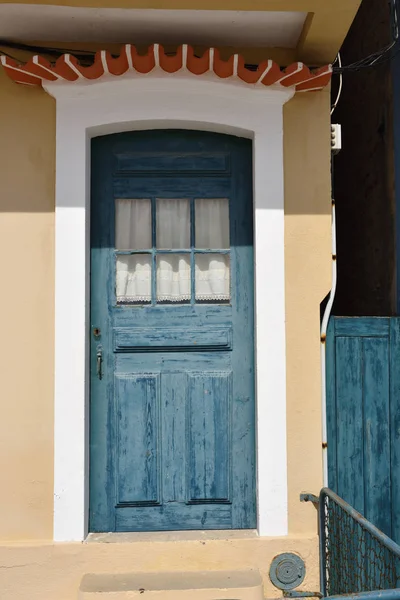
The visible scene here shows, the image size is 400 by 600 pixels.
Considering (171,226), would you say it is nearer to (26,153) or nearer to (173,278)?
(173,278)

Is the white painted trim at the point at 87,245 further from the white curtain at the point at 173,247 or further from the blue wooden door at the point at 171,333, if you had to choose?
the white curtain at the point at 173,247

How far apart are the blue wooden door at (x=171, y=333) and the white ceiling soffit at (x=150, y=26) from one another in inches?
22.1

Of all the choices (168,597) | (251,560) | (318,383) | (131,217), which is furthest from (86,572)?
(131,217)

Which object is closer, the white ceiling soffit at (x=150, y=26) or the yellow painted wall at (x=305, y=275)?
the white ceiling soffit at (x=150, y=26)

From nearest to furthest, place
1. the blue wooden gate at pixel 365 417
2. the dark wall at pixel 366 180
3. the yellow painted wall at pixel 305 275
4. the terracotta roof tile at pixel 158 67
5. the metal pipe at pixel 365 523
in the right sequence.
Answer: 1. the metal pipe at pixel 365 523
2. the terracotta roof tile at pixel 158 67
3. the yellow painted wall at pixel 305 275
4. the blue wooden gate at pixel 365 417
5. the dark wall at pixel 366 180

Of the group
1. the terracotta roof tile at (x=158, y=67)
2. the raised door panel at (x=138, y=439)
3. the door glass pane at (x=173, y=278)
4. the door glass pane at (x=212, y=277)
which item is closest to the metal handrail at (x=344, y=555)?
the raised door panel at (x=138, y=439)

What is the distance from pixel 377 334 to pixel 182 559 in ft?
5.85

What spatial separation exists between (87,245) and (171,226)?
1.75 feet

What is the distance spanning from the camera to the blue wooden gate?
3.56 meters

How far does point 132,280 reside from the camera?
3.59 meters

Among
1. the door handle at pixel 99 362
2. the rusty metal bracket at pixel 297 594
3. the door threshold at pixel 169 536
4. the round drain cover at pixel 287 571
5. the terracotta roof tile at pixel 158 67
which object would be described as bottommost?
the rusty metal bracket at pixel 297 594

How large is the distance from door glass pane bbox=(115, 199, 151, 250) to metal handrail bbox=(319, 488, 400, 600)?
1819 millimetres

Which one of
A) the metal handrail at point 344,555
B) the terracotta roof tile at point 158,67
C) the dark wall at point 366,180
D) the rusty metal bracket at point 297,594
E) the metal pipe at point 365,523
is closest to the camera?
the metal pipe at point 365,523

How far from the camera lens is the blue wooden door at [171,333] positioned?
3.49 m
